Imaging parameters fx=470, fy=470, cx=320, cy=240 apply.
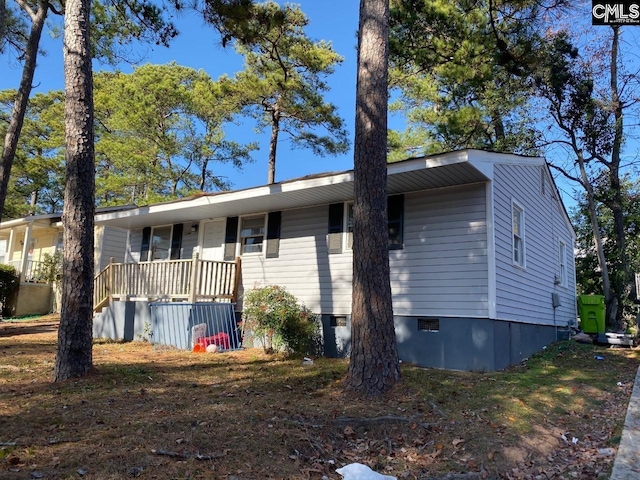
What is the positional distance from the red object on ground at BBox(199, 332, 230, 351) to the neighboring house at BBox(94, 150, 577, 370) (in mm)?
976

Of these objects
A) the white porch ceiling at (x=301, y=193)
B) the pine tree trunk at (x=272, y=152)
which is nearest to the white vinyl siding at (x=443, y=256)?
the white porch ceiling at (x=301, y=193)

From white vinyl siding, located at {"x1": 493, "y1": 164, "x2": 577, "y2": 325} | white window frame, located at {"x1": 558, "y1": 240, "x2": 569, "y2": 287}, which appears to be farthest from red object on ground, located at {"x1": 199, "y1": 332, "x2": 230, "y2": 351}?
white window frame, located at {"x1": 558, "y1": 240, "x2": 569, "y2": 287}

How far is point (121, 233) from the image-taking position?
671 inches

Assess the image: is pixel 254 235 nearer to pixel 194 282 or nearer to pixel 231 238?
pixel 231 238

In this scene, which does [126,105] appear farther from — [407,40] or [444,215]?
[444,215]

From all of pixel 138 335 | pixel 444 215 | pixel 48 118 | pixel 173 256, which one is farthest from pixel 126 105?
pixel 444 215

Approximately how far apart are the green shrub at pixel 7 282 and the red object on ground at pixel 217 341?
34.0 feet

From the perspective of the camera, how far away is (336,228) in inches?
370

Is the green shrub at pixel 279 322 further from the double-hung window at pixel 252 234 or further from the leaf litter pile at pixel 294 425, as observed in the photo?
the double-hung window at pixel 252 234

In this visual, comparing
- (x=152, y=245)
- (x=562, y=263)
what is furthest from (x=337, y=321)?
(x=562, y=263)

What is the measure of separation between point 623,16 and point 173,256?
13.4 meters

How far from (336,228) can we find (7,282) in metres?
12.9

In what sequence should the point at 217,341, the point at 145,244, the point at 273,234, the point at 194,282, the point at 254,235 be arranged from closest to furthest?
the point at 217,341
the point at 194,282
the point at 273,234
the point at 254,235
the point at 145,244

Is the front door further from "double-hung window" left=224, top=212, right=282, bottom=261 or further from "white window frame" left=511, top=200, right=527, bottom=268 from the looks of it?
"white window frame" left=511, top=200, right=527, bottom=268
